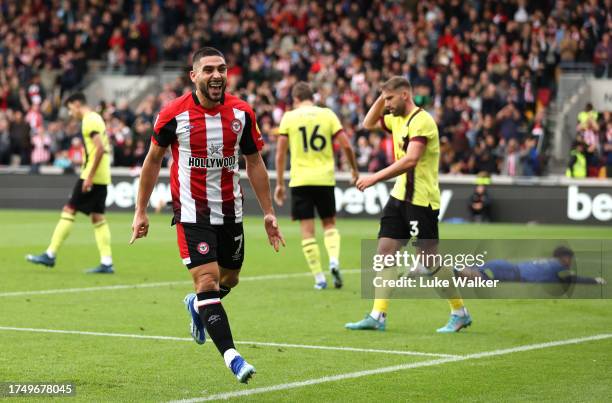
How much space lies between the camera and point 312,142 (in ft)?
47.1

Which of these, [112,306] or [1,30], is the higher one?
[1,30]

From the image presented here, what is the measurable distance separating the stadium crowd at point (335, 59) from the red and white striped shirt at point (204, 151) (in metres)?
19.5

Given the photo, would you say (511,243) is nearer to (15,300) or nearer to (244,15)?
(15,300)

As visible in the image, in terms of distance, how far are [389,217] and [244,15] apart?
27.0 meters

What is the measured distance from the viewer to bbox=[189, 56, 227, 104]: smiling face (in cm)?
796

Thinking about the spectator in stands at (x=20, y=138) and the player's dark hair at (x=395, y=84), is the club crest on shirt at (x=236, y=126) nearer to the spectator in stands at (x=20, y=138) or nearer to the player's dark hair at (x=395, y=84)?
the player's dark hair at (x=395, y=84)

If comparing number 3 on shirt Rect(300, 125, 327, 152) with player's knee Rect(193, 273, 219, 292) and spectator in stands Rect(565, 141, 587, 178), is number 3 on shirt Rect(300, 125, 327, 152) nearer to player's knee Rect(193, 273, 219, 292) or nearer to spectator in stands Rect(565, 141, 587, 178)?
player's knee Rect(193, 273, 219, 292)

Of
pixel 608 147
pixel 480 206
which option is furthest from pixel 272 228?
pixel 608 147

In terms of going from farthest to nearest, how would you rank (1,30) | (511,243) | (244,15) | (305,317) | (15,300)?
(1,30) < (244,15) < (511,243) < (15,300) < (305,317)

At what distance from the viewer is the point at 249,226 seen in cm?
2506

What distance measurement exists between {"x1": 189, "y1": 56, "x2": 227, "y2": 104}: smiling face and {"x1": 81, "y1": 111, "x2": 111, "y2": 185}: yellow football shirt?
7.63m

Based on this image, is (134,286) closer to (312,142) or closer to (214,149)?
(312,142)

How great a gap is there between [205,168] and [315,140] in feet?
20.5

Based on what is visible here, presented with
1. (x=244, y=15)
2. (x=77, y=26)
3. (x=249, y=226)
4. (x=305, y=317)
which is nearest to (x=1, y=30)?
(x=77, y=26)
